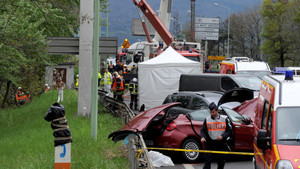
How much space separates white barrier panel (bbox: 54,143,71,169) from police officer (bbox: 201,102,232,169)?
2460 millimetres

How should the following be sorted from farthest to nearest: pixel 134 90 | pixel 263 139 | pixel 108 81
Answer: pixel 108 81 → pixel 134 90 → pixel 263 139

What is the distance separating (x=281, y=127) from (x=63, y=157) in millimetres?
3765

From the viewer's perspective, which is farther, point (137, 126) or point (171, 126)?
point (171, 126)

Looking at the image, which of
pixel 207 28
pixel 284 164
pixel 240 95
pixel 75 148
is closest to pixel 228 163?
pixel 240 95

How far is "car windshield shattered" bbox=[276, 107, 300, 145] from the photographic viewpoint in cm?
745

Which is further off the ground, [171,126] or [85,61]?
[85,61]

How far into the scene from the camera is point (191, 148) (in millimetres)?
12773

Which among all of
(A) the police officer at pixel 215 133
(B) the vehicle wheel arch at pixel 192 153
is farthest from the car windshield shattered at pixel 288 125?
(B) the vehicle wheel arch at pixel 192 153

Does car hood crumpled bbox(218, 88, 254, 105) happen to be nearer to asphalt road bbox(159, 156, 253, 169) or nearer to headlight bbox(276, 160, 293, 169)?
asphalt road bbox(159, 156, 253, 169)

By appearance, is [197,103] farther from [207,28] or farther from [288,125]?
[207,28]

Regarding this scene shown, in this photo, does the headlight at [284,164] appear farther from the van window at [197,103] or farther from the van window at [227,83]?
the van window at [227,83]

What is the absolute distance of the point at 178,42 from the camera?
3444cm

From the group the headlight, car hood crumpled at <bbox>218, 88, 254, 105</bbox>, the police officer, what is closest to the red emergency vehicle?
the headlight

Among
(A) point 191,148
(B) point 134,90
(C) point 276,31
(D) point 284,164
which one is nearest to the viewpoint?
(D) point 284,164
